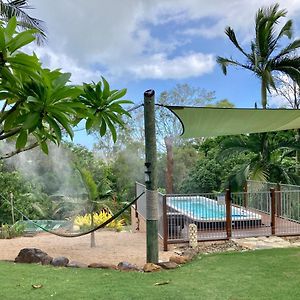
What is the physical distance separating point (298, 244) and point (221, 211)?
1.67 m

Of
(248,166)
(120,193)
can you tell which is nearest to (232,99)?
(120,193)

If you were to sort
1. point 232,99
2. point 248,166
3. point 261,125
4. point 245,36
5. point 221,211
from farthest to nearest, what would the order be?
1. point 232,99
2. point 245,36
3. point 248,166
4. point 221,211
5. point 261,125

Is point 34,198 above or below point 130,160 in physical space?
below

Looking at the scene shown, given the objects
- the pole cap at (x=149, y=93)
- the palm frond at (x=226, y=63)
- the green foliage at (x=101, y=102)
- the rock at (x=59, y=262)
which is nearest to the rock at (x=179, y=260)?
the rock at (x=59, y=262)

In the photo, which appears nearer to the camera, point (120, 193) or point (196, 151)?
point (120, 193)

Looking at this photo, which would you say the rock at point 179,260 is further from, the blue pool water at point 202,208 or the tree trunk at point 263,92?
the tree trunk at point 263,92

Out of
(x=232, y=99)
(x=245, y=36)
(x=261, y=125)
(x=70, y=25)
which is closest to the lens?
(x=261, y=125)

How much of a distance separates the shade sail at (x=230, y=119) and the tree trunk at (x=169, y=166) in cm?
949

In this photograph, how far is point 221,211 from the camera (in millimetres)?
8648

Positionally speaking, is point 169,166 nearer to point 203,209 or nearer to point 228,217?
point 203,209

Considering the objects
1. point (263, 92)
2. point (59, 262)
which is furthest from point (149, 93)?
point (263, 92)

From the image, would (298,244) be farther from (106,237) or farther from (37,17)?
(37,17)

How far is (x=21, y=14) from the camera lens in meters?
11.8

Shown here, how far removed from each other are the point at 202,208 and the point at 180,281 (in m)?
3.79
